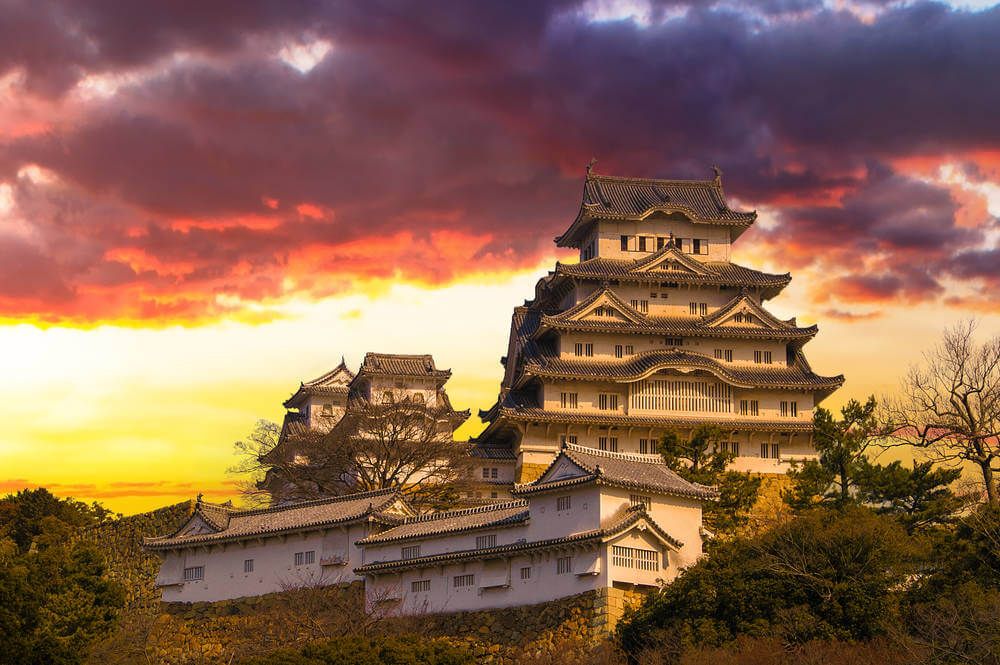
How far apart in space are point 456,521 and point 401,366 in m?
26.4

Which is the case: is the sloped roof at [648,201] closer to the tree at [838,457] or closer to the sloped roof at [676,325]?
the sloped roof at [676,325]

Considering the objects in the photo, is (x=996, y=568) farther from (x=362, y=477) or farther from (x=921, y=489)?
(x=362, y=477)

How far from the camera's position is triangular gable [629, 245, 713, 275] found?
255 feet

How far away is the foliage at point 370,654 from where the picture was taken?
4256cm

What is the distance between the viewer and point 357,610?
178 ft

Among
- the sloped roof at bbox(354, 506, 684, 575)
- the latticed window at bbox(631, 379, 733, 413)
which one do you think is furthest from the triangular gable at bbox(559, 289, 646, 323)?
the sloped roof at bbox(354, 506, 684, 575)

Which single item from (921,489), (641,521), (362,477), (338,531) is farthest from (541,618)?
(362,477)

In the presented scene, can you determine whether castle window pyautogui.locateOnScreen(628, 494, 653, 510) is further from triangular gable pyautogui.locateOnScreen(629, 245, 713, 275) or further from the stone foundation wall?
triangular gable pyautogui.locateOnScreen(629, 245, 713, 275)

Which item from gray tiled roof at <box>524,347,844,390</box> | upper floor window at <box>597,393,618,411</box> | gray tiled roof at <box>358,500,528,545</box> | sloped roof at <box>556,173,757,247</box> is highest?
sloped roof at <box>556,173,757,247</box>

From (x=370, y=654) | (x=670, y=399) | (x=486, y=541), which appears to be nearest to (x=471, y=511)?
(x=486, y=541)

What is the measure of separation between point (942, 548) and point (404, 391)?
38038 millimetres

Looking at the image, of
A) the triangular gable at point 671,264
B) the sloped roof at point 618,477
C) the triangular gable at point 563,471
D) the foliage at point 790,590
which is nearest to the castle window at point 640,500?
the sloped roof at point 618,477

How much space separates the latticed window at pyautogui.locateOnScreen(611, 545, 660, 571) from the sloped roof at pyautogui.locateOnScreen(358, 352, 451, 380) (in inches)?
1212

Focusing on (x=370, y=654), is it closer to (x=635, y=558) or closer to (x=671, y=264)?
(x=635, y=558)
